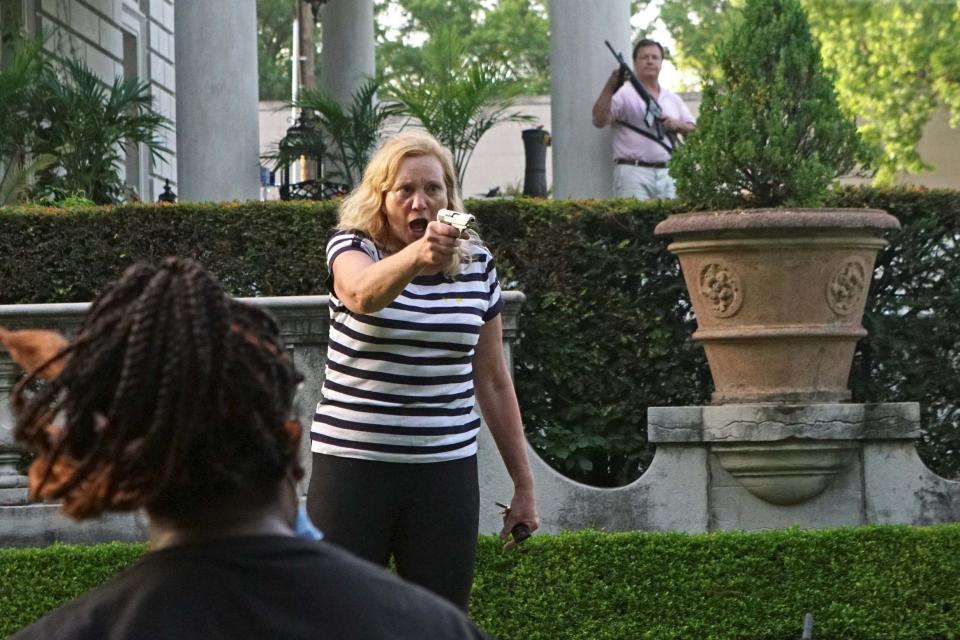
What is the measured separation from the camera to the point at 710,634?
270 inches

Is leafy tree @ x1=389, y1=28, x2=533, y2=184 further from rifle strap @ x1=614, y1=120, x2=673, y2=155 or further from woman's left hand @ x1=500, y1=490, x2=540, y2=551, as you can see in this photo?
woman's left hand @ x1=500, y1=490, x2=540, y2=551

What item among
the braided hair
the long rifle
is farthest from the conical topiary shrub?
the braided hair

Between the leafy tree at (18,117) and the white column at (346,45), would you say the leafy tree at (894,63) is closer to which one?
the white column at (346,45)

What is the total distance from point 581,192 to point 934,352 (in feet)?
11.7

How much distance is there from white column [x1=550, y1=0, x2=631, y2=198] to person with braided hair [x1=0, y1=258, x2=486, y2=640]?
9.39 meters

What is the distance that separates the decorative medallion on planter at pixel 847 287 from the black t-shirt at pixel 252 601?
18.5 ft

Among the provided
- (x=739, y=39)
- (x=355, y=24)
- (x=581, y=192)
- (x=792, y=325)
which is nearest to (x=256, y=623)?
(x=792, y=325)

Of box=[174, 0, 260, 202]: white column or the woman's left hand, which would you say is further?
box=[174, 0, 260, 202]: white column

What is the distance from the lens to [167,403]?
1.99 meters

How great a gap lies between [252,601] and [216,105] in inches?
→ 402

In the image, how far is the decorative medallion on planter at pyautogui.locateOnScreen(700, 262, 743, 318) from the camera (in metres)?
7.52

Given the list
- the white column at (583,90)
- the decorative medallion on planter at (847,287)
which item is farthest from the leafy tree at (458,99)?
the decorative medallion on planter at (847,287)

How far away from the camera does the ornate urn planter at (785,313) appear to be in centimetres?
741

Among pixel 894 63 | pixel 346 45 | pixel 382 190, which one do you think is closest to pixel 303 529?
pixel 382 190
